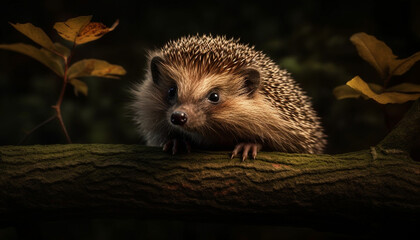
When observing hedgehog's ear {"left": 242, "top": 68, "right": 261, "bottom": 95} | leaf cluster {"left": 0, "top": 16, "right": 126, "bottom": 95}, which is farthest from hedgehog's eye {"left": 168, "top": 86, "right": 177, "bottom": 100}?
hedgehog's ear {"left": 242, "top": 68, "right": 261, "bottom": 95}

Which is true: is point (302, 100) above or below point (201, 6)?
below

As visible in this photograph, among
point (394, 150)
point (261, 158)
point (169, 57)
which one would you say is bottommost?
point (261, 158)

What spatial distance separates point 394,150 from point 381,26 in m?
1.42

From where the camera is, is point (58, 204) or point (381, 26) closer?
point (58, 204)

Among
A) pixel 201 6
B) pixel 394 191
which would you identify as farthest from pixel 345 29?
pixel 394 191

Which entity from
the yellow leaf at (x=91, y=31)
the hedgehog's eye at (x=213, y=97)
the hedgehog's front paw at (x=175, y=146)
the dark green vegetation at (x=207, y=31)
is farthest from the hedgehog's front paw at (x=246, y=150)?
the dark green vegetation at (x=207, y=31)

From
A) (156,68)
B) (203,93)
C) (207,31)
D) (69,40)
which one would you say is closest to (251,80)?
(203,93)

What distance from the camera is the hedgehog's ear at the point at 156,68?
2.11m

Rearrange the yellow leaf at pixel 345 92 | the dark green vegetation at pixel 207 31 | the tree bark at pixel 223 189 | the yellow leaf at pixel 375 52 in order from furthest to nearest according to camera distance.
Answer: the dark green vegetation at pixel 207 31, the yellow leaf at pixel 345 92, the yellow leaf at pixel 375 52, the tree bark at pixel 223 189

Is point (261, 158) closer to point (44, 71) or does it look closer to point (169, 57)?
point (169, 57)

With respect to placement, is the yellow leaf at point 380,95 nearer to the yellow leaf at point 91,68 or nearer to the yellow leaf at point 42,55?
the yellow leaf at point 91,68

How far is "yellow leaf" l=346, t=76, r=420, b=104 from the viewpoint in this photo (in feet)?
5.00

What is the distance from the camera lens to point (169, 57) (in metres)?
2.11

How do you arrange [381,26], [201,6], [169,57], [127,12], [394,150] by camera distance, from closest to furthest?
[394,150], [169,57], [381,26], [201,6], [127,12]
